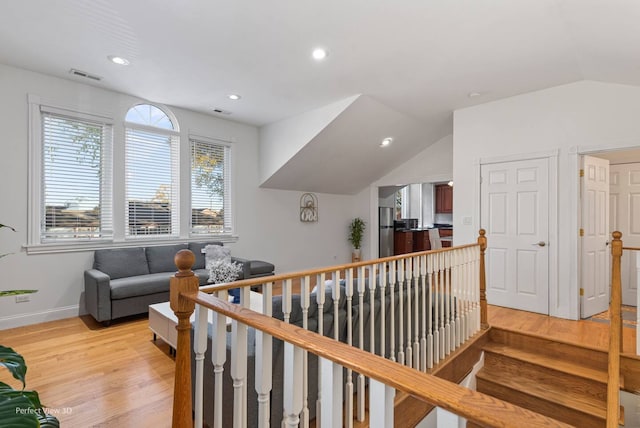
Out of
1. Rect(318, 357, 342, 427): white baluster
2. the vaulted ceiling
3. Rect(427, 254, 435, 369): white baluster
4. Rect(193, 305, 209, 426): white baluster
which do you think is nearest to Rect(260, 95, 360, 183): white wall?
the vaulted ceiling

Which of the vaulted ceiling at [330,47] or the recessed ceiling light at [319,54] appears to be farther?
the recessed ceiling light at [319,54]

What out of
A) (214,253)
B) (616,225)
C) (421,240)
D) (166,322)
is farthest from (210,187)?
(616,225)

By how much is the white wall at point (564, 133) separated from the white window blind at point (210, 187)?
12.6 feet

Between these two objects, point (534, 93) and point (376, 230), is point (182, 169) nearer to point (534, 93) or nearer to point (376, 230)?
point (376, 230)

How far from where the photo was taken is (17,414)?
0.72 m

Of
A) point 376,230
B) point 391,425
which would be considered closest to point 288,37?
point 391,425

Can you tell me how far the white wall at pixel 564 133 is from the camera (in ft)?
11.8

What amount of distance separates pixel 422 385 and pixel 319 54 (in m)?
3.22

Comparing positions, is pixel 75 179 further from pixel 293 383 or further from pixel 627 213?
pixel 627 213

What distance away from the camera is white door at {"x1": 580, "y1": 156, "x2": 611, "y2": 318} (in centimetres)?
386

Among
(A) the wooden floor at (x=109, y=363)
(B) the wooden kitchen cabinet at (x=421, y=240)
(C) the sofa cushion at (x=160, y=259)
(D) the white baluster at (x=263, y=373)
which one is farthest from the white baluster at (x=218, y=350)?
(B) the wooden kitchen cabinet at (x=421, y=240)

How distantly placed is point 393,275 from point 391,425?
5.72 ft

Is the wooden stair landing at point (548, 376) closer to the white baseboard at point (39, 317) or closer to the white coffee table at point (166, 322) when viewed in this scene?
the white coffee table at point (166, 322)

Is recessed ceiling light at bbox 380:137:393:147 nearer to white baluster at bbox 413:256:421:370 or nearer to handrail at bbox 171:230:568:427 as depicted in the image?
white baluster at bbox 413:256:421:370
